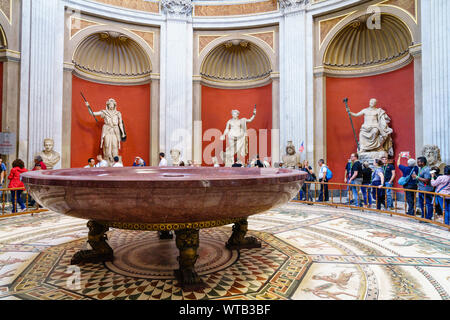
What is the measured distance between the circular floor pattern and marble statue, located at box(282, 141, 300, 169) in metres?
5.91

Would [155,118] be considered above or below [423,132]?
above

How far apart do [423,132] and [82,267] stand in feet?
26.2

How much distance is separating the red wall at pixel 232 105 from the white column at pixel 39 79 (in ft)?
17.0

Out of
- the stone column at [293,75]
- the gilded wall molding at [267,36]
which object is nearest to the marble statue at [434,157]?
the stone column at [293,75]

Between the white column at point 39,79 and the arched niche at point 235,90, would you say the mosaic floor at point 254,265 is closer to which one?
the white column at point 39,79

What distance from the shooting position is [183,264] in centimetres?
217

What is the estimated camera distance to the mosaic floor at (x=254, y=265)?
79.1 inches

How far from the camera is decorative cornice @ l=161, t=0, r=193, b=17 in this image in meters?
10.1

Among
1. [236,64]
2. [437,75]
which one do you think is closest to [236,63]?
[236,64]

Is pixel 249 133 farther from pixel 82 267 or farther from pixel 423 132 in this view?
pixel 82 267

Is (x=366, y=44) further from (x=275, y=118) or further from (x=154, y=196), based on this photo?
(x=154, y=196)
